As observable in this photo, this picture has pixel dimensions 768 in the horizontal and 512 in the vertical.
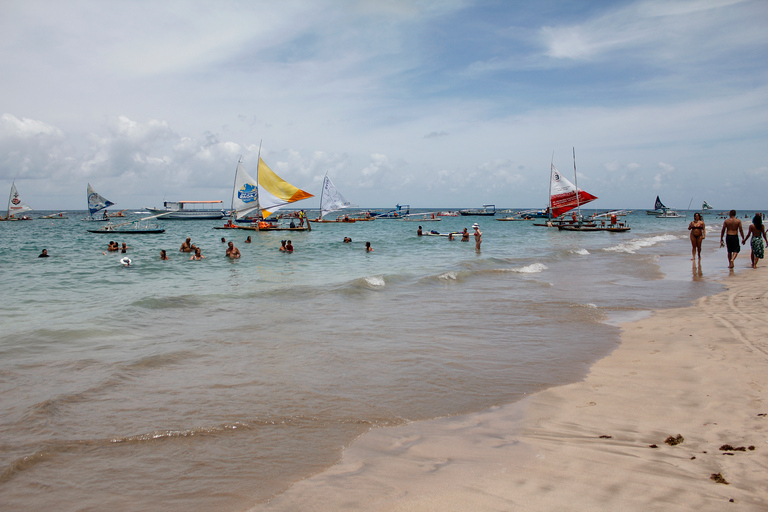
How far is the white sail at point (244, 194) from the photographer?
4509 centimetres

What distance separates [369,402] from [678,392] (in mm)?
3521

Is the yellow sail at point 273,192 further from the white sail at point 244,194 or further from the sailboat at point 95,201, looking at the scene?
the sailboat at point 95,201

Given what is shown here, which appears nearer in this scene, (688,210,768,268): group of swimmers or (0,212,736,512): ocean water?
(0,212,736,512): ocean water

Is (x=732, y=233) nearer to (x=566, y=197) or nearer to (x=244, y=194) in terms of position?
(x=566, y=197)

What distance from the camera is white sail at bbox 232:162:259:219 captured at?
45094mm

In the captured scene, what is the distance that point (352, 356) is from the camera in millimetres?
7348

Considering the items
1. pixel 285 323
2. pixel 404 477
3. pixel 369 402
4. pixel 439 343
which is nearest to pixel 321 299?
pixel 285 323

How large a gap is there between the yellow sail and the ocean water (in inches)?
1182

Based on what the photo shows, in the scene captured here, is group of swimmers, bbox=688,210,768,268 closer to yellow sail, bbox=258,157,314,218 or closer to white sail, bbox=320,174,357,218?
yellow sail, bbox=258,157,314,218

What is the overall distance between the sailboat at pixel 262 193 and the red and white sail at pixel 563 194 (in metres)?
25.5

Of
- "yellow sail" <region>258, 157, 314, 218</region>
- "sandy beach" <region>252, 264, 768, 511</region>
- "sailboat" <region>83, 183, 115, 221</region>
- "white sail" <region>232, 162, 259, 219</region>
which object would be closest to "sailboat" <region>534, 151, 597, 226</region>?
"yellow sail" <region>258, 157, 314, 218</region>

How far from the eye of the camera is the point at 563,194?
48.2m

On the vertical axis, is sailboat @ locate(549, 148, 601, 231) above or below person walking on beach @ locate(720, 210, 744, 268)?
above

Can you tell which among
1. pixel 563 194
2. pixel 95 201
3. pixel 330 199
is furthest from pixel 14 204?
pixel 563 194
